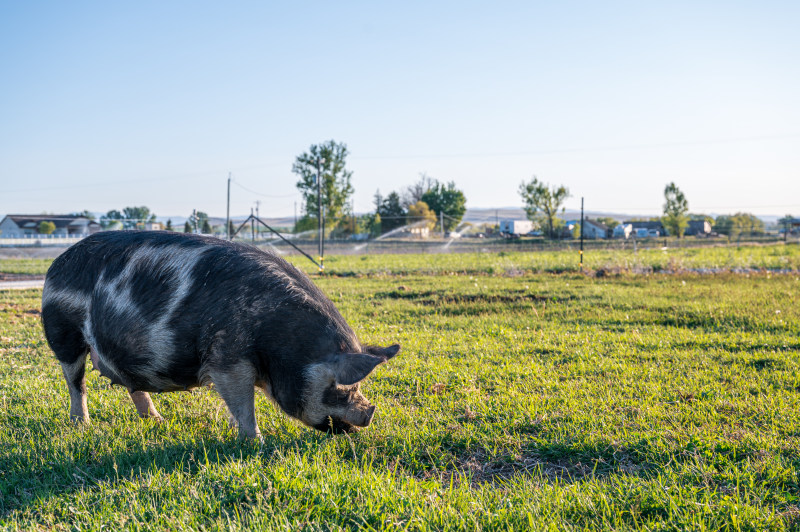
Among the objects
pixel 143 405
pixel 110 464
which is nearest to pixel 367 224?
pixel 143 405

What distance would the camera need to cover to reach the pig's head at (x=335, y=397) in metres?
3.93

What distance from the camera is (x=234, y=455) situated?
157 inches

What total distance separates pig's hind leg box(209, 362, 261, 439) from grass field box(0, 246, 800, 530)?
0.14 meters

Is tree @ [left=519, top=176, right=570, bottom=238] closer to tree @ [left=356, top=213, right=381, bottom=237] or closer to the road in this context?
tree @ [left=356, top=213, right=381, bottom=237]

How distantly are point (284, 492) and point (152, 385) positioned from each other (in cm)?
167

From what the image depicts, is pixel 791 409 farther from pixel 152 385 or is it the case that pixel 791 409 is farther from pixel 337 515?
pixel 152 385

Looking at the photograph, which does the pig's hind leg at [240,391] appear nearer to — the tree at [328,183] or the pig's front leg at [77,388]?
the pig's front leg at [77,388]

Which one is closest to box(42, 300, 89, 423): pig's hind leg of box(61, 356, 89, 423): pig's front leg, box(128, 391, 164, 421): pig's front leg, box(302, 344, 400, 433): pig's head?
box(61, 356, 89, 423): pig's front leg

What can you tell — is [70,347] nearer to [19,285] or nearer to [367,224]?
[19,285]

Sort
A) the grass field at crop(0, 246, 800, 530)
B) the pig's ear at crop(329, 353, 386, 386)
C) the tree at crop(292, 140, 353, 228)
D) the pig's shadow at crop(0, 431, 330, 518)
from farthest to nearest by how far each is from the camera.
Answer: the tree at crop(292, 140, 353, 228) → the pig's ear at crop(329, 353, 386, 386) → the pig's shadow at crop(0, 431, 330, 518) → the grass field at crop(0, 246, 800, 530)

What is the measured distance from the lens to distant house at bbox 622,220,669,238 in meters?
78.8

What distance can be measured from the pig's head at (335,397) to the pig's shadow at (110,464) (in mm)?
211

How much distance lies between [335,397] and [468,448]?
1.04 meters

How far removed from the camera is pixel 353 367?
388 centimetres
